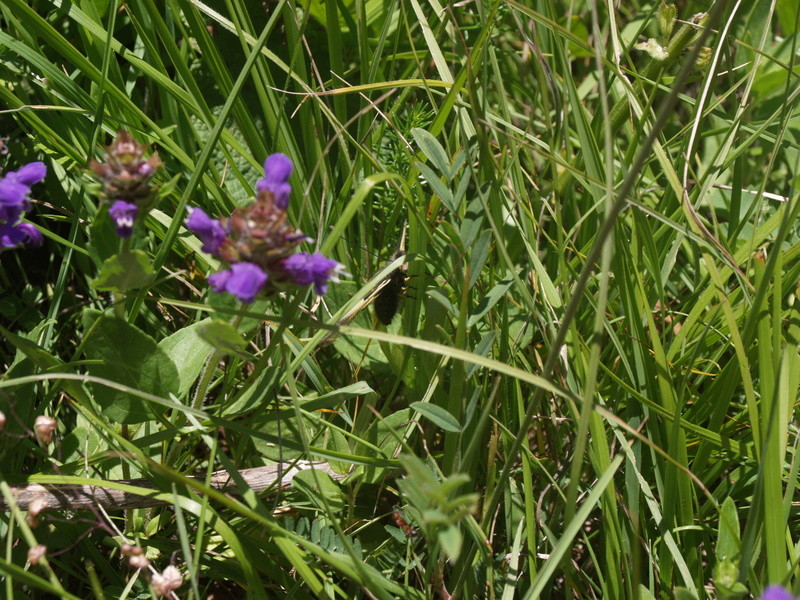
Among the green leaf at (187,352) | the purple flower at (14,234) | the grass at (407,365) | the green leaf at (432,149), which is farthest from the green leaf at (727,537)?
the purple flower at (14,234)

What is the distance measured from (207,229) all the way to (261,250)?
0.34ft

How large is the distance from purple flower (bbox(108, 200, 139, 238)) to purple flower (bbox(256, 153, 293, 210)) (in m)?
0.21

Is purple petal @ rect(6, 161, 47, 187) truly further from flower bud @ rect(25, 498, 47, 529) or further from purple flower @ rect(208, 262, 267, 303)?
flower bud @ rect(25, 498, 47, 529)

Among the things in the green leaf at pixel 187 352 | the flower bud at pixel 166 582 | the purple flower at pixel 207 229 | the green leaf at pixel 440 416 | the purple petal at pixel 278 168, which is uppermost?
the purple petal at pixel 278 168

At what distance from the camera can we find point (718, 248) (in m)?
1.79

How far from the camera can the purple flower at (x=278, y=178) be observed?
4.25 ft

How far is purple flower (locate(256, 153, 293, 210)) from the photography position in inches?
51.0

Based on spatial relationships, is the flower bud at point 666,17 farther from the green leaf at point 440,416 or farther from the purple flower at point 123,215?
the purple flower at point 123,215

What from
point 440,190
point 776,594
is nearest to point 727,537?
point 776,594

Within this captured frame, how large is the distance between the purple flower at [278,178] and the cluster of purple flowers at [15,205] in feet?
1.31

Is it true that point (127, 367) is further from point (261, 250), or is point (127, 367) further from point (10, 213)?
point (261, 250)

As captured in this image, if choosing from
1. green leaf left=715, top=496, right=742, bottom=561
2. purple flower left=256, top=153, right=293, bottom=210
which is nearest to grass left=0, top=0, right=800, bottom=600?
green leaf left=715, top=496, right=742, bottom=561

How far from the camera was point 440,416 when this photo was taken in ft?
5.05

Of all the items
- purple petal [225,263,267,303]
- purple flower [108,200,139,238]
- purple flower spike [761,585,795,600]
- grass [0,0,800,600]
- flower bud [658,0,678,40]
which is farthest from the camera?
flower bud [658,0,678,40]
